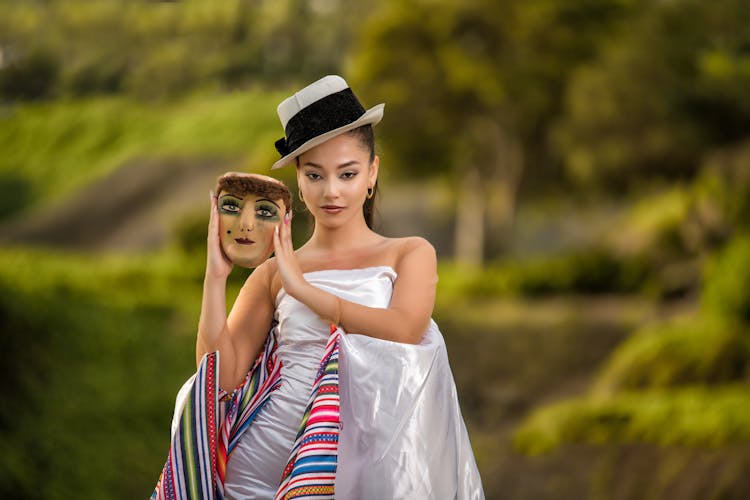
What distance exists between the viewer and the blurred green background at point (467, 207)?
764 centimetres

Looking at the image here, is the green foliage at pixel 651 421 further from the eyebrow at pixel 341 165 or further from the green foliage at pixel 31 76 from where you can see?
the green foliage at pixel 31 76

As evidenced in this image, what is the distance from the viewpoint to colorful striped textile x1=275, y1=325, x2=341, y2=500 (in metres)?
1.82

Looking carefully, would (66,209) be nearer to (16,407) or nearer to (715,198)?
(16,407)

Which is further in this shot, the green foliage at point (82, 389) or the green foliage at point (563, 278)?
the green foliage at point (563, 278)

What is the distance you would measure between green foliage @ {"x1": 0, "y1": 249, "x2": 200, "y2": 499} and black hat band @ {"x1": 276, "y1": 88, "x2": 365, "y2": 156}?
507 centimetres

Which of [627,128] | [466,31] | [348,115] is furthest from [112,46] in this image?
[348,115]

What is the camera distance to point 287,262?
189cm

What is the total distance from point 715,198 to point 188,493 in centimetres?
981

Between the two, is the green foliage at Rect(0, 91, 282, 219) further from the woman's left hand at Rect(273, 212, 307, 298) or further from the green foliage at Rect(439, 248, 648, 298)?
the woman's left hand at Rect(273, 212, 307, 298)

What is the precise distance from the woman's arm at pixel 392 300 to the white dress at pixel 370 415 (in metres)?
0.03

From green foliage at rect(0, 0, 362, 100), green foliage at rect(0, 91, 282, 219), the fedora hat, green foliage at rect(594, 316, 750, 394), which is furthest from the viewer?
green foliage at rect(0, 0, 362, 100)

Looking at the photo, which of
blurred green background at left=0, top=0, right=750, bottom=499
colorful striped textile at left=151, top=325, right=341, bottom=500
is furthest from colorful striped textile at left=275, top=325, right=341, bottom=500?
blurred green background at left=0, top=0, right=750, bottom=499

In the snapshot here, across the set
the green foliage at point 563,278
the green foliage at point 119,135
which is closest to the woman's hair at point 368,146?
the green foliage at point 563,278

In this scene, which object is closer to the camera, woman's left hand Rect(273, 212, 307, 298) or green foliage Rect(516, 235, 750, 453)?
woman's left hand Rect(273, 212, 307, 298)
